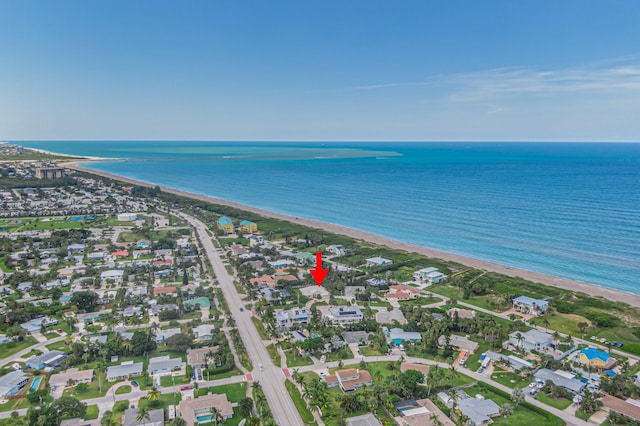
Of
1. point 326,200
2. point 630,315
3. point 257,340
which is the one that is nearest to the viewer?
point 257,340

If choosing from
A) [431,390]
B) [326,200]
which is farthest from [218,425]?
[326,200]

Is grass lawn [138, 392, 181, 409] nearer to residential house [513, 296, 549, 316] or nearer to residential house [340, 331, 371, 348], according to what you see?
residential house [340, 331, 371, 348]

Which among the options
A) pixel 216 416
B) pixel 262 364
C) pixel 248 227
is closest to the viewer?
pixel 216 416

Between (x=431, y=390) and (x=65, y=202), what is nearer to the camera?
(x=431, y=390)

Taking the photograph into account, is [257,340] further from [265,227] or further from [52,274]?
[265,227]

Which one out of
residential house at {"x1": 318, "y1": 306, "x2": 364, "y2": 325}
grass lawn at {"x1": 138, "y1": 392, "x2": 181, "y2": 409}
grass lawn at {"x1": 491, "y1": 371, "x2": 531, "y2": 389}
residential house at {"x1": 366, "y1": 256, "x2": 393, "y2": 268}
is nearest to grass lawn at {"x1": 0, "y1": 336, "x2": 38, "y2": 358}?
grass lawn at {"x1": 138, "y1": 392, "x2": 181, "y2": 409}

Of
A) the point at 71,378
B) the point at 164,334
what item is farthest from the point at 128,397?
the point at 164,334

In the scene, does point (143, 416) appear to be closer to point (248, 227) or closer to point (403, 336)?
point (403, 336)
